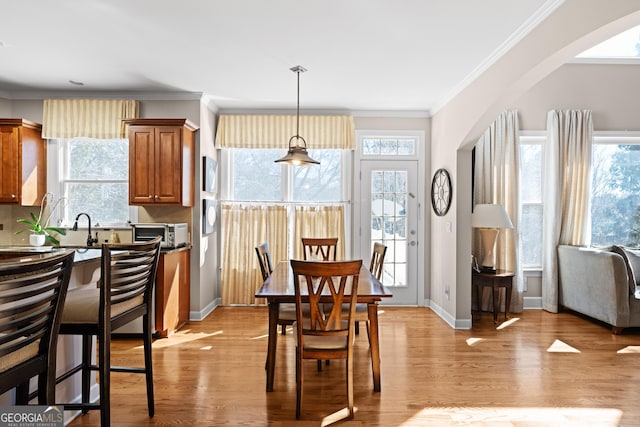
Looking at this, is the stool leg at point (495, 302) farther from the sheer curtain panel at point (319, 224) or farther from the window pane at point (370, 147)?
the window pane at point (370, 147)

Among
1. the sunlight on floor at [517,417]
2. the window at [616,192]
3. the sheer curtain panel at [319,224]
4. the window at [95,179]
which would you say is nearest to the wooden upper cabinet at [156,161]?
the window at [95,179]

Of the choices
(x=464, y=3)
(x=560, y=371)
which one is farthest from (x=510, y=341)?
(x=464, y=3)

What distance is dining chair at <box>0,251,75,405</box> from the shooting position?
4.51ft

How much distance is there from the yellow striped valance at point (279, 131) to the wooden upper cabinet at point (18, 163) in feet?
6.96

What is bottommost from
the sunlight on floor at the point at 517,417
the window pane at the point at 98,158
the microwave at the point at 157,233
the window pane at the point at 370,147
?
the sunlight on floor at the point at 517,417

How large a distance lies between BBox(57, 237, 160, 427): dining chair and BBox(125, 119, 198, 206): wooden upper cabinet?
210 centimetres

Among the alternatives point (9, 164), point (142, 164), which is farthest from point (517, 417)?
point (9, 164)

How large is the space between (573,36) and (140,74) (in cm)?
382

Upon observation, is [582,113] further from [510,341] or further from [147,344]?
[147,344]

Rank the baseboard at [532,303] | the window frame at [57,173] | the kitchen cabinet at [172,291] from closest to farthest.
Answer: the kitchen cabinet at [172,291], the window frame at [57,173], the baseboard at [532,303]

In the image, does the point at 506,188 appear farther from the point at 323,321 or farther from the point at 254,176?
the point at 323,321

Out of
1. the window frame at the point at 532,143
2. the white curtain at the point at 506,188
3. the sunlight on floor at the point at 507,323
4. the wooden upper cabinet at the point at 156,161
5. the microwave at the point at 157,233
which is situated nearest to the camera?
the microwave at the point at 157,233

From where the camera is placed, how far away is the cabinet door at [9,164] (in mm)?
4410

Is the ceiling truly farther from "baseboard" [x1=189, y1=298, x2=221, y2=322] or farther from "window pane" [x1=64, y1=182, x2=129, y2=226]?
"baseboard" [x1=189, y1=298, x2=221, y2=322]
